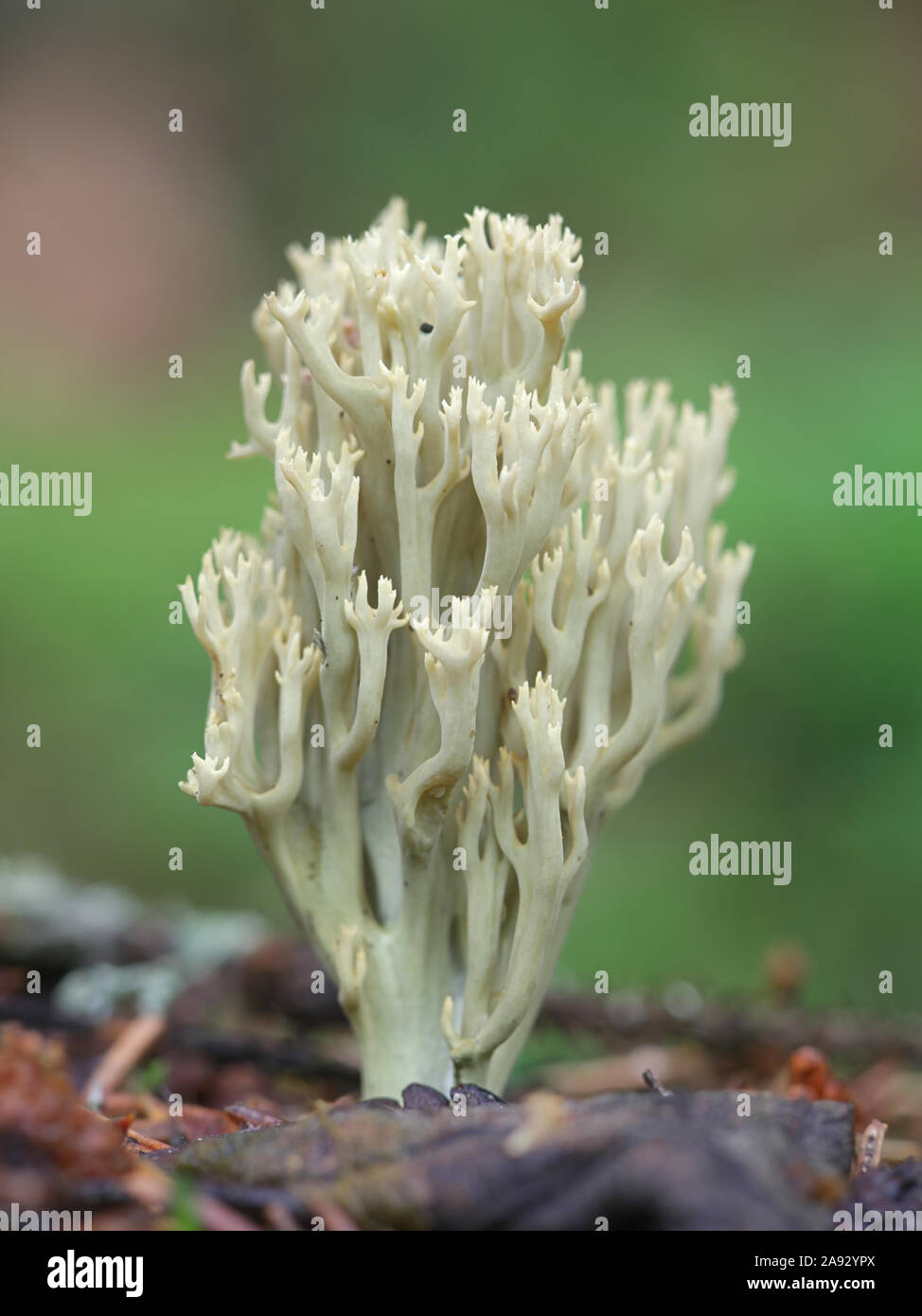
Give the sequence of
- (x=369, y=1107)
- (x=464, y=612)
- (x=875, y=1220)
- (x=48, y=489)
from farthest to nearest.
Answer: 1. (x=48, y=489)
2. (x=464, y=612)
3. (x=369, y=1107)
4. (x=875, y=1220)

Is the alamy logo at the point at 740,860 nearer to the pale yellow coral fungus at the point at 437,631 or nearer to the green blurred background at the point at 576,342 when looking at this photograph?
the green blurred background at the point at 576,342

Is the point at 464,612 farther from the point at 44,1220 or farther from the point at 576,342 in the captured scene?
the point at 576,342

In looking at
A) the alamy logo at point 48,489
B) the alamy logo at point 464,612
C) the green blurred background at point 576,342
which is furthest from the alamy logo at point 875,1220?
the alamy logo at point 48,489

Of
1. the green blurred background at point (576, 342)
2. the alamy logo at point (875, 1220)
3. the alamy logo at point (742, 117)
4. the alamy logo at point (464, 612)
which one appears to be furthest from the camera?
the alamy logo at point (742, 117)

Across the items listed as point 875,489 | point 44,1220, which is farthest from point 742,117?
point 44,1220

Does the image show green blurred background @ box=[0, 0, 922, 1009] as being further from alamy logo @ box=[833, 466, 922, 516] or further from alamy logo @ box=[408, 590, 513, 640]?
alamy logo @ box=[408, 590, 513, 640]
